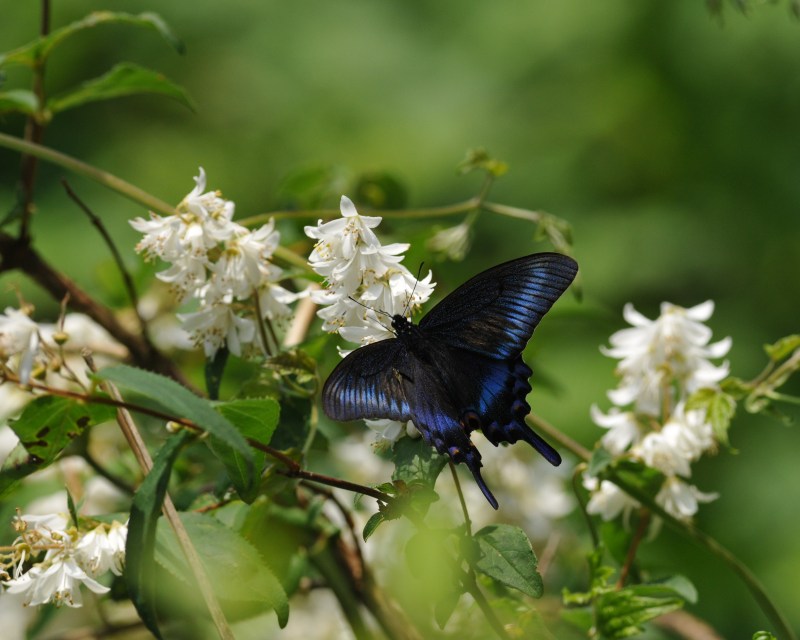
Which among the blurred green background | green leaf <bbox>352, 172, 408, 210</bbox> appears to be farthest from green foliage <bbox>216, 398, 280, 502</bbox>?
the blurred green background

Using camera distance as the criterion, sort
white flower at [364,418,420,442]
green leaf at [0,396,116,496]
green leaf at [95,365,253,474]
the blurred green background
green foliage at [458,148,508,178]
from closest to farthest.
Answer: green leaf at [95,365,253,474] → green leaf at [0,396,116,496] → white flower at [364,418,420,442] → green foliage at [458,148,508,178] → the blurred green background

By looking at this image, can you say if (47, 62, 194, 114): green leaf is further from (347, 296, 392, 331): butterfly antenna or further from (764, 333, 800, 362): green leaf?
(764, 333, 800, 362): green leaf

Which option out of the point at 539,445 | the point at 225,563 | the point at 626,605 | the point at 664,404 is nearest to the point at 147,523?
the point at 225,563

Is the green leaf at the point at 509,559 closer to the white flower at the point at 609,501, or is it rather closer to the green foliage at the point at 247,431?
the green foliage at the point at 247,431

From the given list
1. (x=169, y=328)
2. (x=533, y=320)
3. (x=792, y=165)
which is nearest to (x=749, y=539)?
(x=792, y=165)

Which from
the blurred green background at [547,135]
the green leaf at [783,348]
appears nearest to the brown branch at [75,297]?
the green leaf at [783,348]
